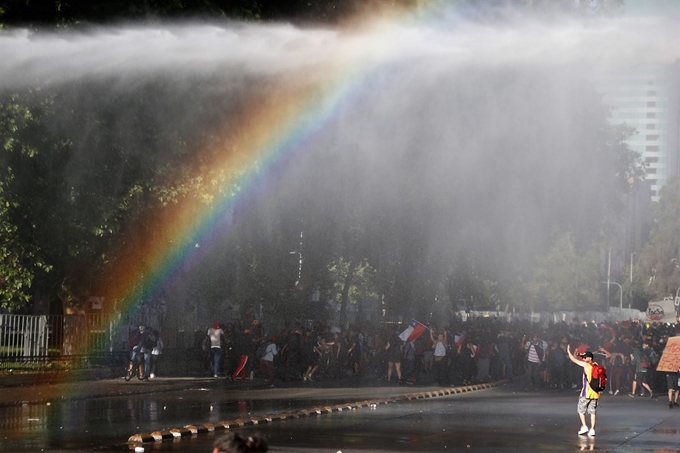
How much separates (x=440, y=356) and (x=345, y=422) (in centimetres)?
1502

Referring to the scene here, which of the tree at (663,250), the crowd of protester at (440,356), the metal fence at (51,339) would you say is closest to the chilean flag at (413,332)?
the crowd of protester at (440,356)

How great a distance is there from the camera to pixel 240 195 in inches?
1235

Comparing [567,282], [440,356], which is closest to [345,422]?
[440,356]

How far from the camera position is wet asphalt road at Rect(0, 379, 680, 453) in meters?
16.1

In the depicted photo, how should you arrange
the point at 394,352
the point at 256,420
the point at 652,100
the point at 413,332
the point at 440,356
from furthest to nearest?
the point at 652,100 → the point at 413,332 → the point at 394,352 → the point at 440,356 → the point at 256,420

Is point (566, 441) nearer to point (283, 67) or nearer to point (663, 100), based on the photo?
point (283, 67)

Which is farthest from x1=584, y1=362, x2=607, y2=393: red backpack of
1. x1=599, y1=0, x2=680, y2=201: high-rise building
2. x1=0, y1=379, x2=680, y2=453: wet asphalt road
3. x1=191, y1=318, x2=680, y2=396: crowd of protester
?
x1=599, y1=0, x2=680, y2=201: high-rise building

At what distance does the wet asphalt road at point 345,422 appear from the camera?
1612 cm

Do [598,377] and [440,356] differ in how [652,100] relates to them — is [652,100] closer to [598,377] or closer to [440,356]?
[440,356]

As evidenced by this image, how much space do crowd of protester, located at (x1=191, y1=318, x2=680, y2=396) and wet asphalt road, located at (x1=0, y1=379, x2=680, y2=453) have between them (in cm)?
332

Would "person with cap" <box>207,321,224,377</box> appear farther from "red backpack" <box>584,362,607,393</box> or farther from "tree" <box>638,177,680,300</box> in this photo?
"tree" <box>638,177,680,300</box>

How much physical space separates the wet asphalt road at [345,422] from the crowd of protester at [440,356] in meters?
3.32

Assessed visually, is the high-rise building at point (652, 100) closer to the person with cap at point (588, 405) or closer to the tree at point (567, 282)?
the tree at point (567, 282)

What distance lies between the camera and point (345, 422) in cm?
1981
